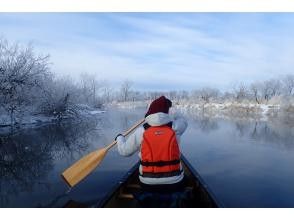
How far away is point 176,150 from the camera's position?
352cm

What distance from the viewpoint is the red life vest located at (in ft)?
11.3

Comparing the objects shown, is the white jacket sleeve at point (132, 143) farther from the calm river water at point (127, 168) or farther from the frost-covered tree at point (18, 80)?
the frost-covered tree at point (18, 80)

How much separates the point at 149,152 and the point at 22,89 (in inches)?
768

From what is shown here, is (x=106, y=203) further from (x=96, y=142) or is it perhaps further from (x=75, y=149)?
(x=96, y=142)

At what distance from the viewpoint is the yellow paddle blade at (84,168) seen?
18.1 feet

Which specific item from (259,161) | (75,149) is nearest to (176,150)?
(259,161)

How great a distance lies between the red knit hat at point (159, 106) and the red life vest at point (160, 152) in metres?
0.17

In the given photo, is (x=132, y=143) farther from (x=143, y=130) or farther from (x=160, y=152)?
(x=160, y=152)

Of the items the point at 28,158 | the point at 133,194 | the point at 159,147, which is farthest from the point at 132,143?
the point at 28,158

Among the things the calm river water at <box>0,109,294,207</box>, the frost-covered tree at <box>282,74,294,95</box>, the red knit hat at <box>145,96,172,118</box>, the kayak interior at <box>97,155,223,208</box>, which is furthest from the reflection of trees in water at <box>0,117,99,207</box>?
the frost-covered tree at <box>282,74,294,95</box>

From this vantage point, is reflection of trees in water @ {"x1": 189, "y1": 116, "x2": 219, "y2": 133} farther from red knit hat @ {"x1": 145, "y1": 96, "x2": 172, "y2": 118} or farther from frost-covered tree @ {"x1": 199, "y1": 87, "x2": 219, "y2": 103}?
frost-covered tree @ {"x1": 199, "y1": 87, "x2": 219, "y2": 103}

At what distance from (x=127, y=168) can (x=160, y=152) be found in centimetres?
567

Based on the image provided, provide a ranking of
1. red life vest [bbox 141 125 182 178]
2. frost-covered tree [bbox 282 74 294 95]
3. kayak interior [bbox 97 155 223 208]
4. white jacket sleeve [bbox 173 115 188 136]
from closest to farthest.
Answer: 1. red life vest [bbox 141 125 182 178]
2. white jacket sleeve [bbox 173 115 188 136]
3. kayak interior [bbox 97 155 223 208]
4. frost-covered tree [bbox 282 74 294 95]

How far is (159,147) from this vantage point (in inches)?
136
